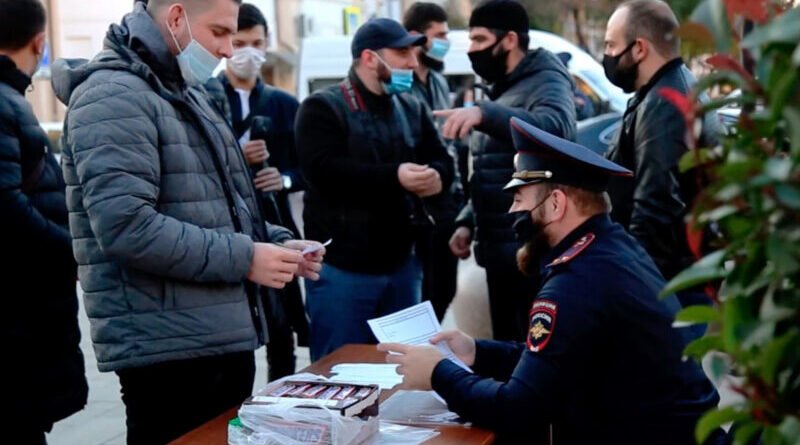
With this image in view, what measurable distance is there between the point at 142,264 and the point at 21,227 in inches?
33.8

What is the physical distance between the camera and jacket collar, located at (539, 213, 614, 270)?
2.87 meters

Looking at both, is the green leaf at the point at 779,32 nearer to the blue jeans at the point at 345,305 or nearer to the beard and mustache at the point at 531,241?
the beard and mustache at the point at 531,241

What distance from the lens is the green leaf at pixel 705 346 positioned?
1.41 m

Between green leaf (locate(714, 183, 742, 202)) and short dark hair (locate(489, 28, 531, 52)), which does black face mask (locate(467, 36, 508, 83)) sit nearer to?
short dark hair (locate(489, 28, 531, 52))

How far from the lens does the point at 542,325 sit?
2.65m

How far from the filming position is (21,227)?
3564mm

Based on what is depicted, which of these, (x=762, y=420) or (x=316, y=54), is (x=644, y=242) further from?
(x=316, y=54)

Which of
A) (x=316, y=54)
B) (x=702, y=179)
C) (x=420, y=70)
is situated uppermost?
(x=702, y=179)

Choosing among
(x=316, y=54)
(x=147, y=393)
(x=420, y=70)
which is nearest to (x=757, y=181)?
(x=147, y=393)

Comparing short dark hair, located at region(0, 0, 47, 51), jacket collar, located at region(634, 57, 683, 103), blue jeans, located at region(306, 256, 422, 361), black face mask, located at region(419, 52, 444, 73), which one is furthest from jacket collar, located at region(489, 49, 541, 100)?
short dark hair, located at region(0, 0, 47, 51)

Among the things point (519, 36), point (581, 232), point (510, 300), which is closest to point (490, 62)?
point (519, 36)

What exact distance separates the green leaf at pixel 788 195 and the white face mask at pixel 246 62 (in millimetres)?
4344

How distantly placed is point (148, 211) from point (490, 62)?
2.42 m

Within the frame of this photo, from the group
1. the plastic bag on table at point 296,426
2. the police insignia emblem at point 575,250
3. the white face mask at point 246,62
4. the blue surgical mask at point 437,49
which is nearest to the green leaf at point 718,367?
the plastic bag on table at point 296,426
